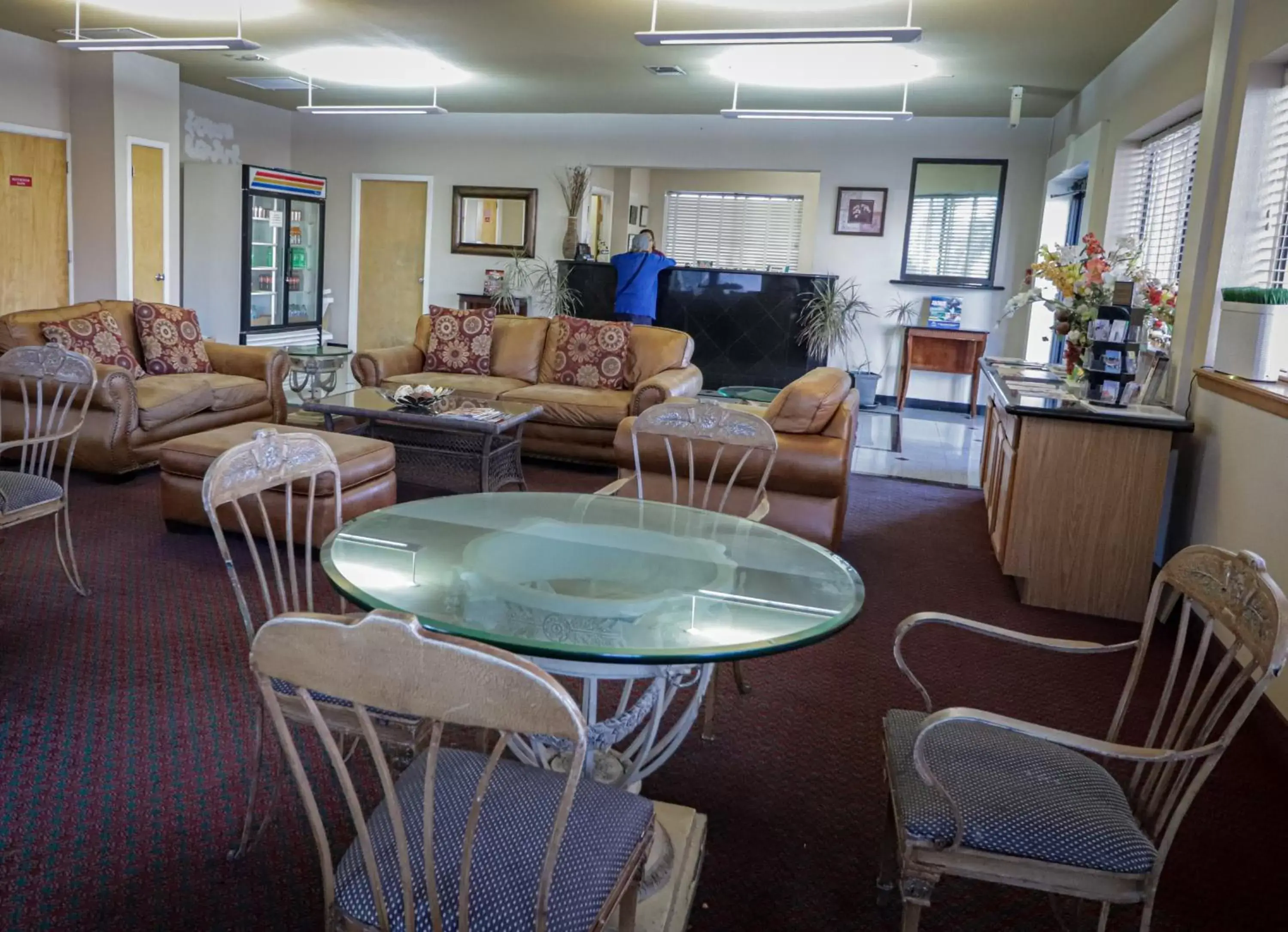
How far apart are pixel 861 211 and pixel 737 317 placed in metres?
1.49

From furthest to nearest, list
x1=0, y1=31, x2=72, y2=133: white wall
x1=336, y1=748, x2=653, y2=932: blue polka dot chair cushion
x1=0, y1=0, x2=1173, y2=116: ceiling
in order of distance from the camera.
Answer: x1=0, y1=31, x2=72, y2=133: white wall
x1=0, y1=0, x2=1173, y2=116: ceiling
x1=336, y1=748, x2=653, y2=932: blue polka dot chair cushion

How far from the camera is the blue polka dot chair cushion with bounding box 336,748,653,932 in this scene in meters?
1.28

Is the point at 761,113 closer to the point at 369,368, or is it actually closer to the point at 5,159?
the point at 369,368

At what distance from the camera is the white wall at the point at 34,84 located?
7.21m

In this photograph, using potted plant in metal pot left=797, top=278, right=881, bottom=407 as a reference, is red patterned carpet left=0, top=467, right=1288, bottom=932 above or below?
below

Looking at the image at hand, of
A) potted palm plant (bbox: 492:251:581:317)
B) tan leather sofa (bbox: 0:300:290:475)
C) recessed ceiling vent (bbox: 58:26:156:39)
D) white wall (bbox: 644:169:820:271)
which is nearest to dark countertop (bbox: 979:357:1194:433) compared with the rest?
tan leather sofa (bbox: 0:300:290:475)

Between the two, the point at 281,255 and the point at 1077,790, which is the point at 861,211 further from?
the point at 1077,790

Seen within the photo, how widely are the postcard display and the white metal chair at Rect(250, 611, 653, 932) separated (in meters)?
3.24

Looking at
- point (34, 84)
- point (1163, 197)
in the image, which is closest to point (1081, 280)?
point (1163, 197)

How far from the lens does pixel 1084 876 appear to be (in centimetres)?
148

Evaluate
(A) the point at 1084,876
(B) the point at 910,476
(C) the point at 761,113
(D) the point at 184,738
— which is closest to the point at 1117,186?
(B) the point at 910,476

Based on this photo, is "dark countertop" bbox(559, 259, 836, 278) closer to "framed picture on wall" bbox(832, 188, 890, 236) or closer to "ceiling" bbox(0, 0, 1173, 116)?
"framed picture on wall" bbox(832, 188, 890, 236)

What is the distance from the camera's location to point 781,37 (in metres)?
4.62

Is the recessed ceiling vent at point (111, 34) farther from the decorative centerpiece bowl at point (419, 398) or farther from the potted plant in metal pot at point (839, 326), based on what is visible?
the potted plant in metal pot at point (839, 326)
